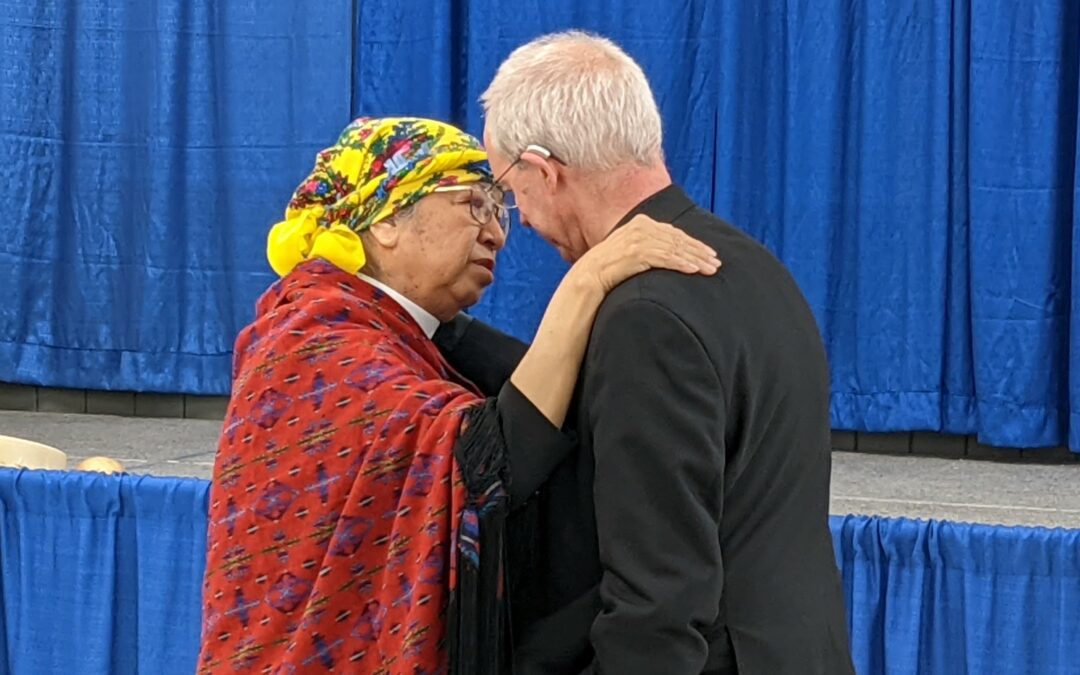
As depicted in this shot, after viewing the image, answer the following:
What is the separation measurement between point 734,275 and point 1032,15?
339 cm

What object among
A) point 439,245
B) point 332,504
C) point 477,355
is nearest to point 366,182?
point 439,245

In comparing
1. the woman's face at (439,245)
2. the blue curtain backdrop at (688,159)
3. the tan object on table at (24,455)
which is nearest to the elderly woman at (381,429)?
the woman's face at (439,245)

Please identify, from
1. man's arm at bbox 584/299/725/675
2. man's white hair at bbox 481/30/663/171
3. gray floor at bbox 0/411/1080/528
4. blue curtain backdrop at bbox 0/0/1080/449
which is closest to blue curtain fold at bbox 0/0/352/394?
blue curtain backdrop at bbox 0/0/1080/449

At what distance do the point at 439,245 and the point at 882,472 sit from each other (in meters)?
2.92

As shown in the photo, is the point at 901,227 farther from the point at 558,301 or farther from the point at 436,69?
the point at 558,301

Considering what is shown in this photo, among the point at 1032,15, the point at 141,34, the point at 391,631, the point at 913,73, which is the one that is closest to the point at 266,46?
the point at 141,34

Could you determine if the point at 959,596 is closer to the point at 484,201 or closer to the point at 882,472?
the point at 484,201

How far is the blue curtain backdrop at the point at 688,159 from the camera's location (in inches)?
183

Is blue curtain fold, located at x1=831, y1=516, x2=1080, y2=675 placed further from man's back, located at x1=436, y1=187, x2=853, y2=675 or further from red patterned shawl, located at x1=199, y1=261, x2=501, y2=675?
red patterned shawl, located at x1=199, y1=261, x2=501, y2=675

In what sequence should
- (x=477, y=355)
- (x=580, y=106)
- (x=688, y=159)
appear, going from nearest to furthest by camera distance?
(x=580, y=106) < (x=477, y=355) < (x=688, y=159)

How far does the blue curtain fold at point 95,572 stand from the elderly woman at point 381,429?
1.16m

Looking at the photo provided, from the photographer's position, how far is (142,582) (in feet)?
9.83

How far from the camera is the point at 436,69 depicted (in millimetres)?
5066

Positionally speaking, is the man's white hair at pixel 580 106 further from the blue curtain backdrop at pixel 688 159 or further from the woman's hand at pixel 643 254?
the blue curtain backdrop at pixel 688 159
